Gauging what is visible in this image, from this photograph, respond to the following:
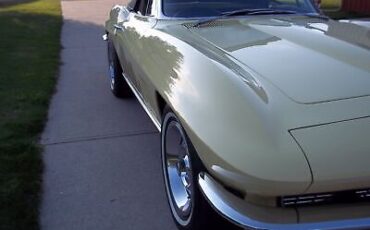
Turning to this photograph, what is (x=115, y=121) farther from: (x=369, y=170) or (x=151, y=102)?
(x=369, y=170)

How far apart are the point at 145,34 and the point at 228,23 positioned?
2.15 feet

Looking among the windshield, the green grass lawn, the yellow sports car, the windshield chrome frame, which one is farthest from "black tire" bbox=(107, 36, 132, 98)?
the yellow sports car

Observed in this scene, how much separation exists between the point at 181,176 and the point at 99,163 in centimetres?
129

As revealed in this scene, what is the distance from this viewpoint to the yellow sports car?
2.26 m

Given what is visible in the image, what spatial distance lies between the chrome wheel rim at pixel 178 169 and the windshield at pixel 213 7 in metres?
1.27

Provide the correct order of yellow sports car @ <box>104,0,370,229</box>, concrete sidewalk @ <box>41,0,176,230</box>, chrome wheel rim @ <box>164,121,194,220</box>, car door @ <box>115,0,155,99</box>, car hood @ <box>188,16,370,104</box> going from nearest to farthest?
yellow sports car @ <box>104,0,370,229</box> → car hood @ <box>188,16,370,104</box> → chrome wheel rim @ <box>164,121,194,220</box> → concrete sidewalk @ <box>41,0,176,230</box> → car door @ <box>115,0,155,99</box>

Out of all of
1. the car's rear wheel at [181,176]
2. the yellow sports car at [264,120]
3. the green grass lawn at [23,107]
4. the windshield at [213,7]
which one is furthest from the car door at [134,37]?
the green grass lawn at [23,107]

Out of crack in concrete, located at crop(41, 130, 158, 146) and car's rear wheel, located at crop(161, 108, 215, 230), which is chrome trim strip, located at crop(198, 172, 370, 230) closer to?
car's rear wheel, located at crop(161, 108, 215, 230)

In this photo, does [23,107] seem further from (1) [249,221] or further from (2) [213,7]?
(1) [249,221]

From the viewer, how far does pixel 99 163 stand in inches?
173

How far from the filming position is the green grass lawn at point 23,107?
3.63 metres

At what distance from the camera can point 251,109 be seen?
8.21ft

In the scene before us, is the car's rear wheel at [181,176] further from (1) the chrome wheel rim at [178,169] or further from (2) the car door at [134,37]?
(2) the car door at [134,37]

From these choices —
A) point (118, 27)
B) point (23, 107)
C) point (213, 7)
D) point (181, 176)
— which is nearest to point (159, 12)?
point (213, 7)
